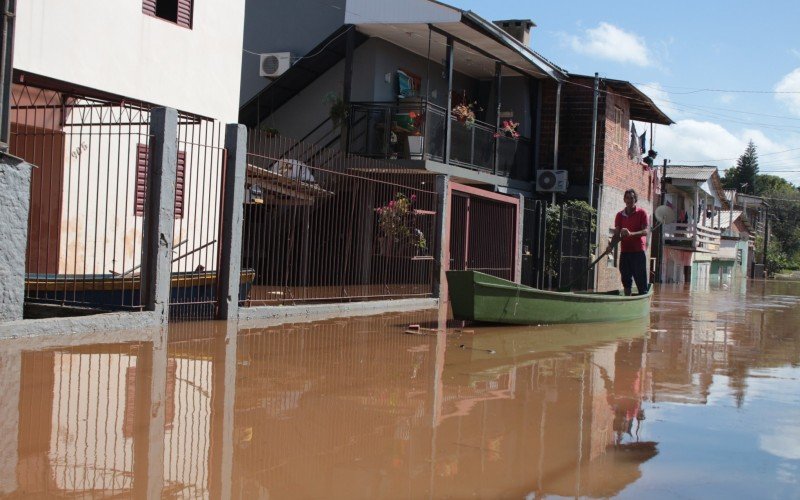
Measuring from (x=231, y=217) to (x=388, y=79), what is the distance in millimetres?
10315

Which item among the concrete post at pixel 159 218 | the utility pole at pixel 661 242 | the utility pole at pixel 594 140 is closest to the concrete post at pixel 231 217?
the concrete post at pixel 159 218

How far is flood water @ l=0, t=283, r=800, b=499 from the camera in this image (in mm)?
4344

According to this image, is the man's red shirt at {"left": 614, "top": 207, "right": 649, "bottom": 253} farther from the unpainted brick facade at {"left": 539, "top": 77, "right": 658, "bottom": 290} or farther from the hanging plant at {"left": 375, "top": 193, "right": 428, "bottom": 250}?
the unpainted brick facade at {"left": 539, "top": 77, "right": 658, "bottom": 290}

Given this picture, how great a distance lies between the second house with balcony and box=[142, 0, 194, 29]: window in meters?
4.42

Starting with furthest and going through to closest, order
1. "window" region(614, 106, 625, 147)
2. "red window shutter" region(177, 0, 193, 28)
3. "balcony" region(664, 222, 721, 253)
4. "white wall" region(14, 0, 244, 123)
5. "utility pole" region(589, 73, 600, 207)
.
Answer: "balcony" region(664, 222, 721, 253), "window" region(614, 106, 625, 147), "utility pole" region(589, 73, 600, 207), "red window shutter" region(177, 0, 193, 28), "white wall" region(14, 0, 244, 123)

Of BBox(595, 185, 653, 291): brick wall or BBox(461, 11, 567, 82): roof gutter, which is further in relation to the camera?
BBox(595, 185, 653, 291): brick wall

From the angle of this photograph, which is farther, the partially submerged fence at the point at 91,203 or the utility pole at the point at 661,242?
the utility pole at the point at 661,242

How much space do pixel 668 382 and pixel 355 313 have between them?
640 centimetres

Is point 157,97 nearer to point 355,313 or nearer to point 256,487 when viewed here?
point 355,313

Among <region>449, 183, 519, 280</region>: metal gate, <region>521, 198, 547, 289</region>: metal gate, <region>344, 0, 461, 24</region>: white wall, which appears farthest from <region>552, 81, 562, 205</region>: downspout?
<region>344, 0, 461, 24</region>: white wall

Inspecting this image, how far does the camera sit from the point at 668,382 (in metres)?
7.91

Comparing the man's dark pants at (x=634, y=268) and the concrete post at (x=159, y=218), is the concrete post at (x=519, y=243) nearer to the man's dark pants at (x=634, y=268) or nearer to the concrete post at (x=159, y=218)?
the man's dark pants at (x=634, y=268)

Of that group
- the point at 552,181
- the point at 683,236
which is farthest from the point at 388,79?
the point at 683,236

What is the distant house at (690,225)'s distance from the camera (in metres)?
40.7
